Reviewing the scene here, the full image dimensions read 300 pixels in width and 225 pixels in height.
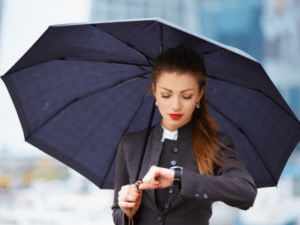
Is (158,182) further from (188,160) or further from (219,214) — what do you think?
(219,214)

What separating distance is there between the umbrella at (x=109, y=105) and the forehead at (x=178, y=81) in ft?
0.54

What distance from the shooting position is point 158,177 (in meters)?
0.97

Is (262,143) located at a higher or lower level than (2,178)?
higher

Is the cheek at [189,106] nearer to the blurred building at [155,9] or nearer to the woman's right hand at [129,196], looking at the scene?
the woman's right hand at [129,196]

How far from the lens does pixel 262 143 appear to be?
1.55 metres

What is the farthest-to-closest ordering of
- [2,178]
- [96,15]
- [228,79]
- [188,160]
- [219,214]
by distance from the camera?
[96,15] → [219,214] → [2,178] → [228,79] → [188,160]

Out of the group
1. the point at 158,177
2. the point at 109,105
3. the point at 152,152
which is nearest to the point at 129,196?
the point at 158,177

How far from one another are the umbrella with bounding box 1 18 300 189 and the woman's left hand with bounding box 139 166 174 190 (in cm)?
48

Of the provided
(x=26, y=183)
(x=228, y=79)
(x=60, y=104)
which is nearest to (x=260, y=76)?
(x=228, y=79)

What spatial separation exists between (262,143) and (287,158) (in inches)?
5.7

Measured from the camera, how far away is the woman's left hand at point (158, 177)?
3.09 feet

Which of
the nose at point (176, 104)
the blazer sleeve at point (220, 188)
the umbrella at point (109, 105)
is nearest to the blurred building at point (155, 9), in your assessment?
the umbrella at point (109, 105)

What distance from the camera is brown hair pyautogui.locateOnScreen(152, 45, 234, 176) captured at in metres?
1.19

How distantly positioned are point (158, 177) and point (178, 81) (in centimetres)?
→ 40
